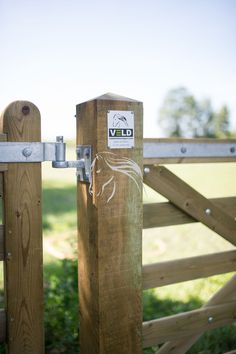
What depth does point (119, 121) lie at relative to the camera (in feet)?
4.63

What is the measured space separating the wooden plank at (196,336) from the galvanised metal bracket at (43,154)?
125cm

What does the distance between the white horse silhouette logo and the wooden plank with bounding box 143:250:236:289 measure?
905 mm

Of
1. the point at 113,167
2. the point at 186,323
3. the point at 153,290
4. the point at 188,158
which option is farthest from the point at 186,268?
the point at 153,290

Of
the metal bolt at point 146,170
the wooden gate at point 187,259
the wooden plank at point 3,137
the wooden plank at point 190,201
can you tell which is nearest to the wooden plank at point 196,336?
the wooden gate at point 187,259

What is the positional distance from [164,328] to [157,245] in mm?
3984

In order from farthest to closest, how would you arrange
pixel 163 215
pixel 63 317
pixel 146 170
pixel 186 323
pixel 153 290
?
pixel 153 290
pixel 63 317
pixel 186 323
pixel 163 215
pixel 146 170

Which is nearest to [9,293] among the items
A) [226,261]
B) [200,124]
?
[226,261]

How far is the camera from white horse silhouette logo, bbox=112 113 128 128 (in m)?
1.40

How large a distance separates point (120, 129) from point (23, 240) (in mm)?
613

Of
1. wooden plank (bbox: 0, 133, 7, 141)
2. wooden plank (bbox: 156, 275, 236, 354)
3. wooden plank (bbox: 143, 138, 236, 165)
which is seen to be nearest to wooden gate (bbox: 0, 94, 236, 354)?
wooden plank (bbox: 0, 133, 7, 141)

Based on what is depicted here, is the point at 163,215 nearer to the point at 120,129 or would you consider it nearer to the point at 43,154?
the point at 120,129

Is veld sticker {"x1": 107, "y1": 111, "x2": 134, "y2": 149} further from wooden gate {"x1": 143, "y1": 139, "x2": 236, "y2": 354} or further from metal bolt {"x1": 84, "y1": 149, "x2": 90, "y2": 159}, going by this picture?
wooden gate {"x1": 143, "y1": 139, "x2": 236, "y2": 354}

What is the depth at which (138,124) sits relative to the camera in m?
1.46

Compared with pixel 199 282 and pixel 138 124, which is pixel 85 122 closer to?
pixel 138 124
